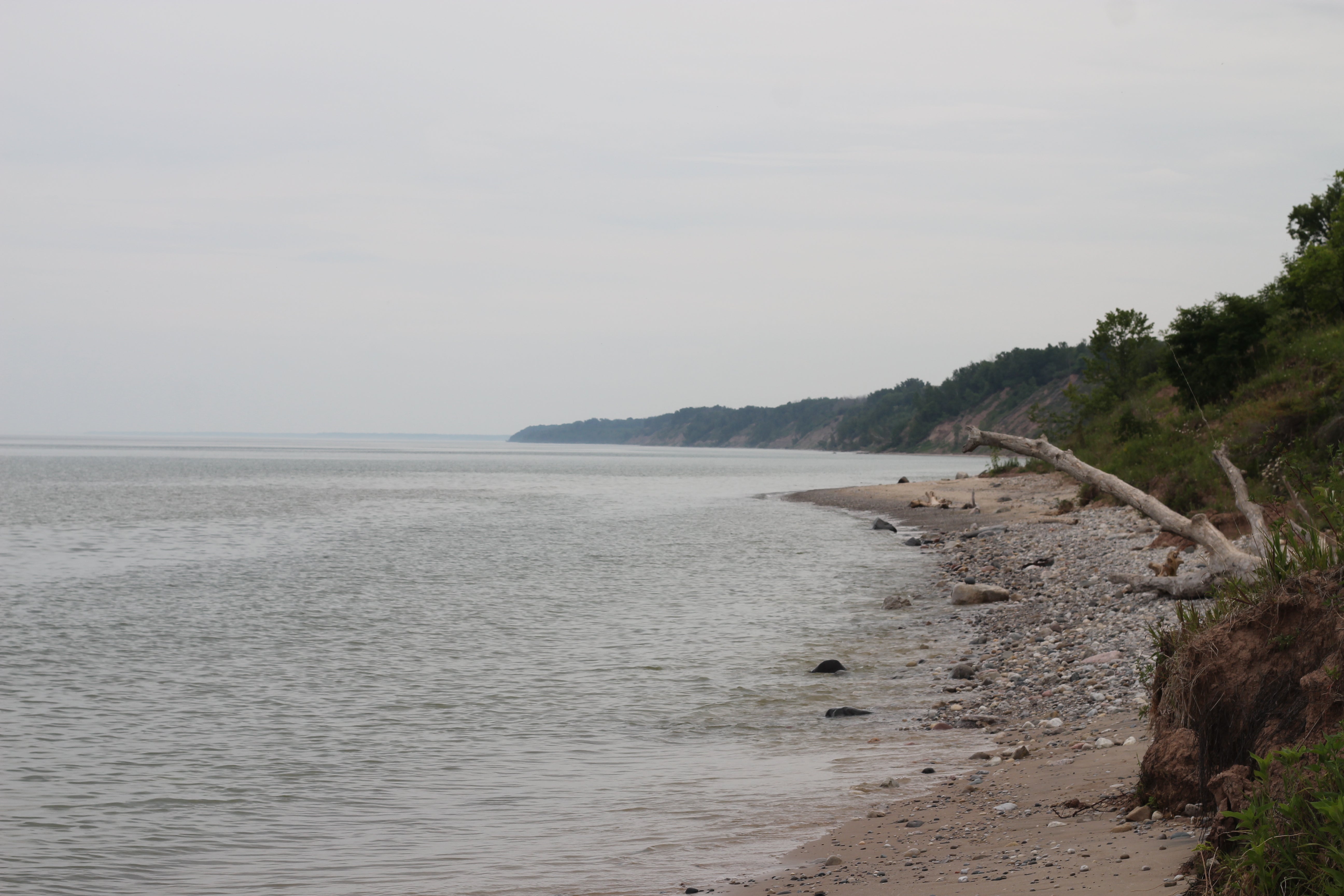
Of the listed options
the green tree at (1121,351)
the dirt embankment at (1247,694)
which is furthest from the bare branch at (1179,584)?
the green tree at (1121,351)

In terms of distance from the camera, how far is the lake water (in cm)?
897

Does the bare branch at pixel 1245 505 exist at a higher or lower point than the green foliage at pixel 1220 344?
lower

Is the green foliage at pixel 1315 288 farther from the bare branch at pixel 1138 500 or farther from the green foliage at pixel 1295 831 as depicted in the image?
the green foliage at pixel 1295 831

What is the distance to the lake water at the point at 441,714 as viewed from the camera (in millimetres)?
8969

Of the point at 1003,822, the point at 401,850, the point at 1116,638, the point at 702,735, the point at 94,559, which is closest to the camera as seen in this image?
the point at 1003,822

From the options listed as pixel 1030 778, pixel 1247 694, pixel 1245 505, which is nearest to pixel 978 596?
pixel 1245 505

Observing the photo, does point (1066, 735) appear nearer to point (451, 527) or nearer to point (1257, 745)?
point (1257, 745)

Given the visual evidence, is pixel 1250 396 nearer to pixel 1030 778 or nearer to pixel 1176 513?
pixel 1176 513

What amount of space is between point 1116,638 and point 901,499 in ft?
161

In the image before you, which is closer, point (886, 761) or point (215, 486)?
point (886, 761)

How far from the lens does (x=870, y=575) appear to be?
29.5 m

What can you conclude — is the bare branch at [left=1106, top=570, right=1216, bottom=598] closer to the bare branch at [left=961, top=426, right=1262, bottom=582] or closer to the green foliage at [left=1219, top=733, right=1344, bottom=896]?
the bare branch at [left=961, top=426, right=1262, bottom=582]

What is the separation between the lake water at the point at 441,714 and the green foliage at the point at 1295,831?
4.17 m

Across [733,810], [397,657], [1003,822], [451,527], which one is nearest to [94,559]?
[451,527]
